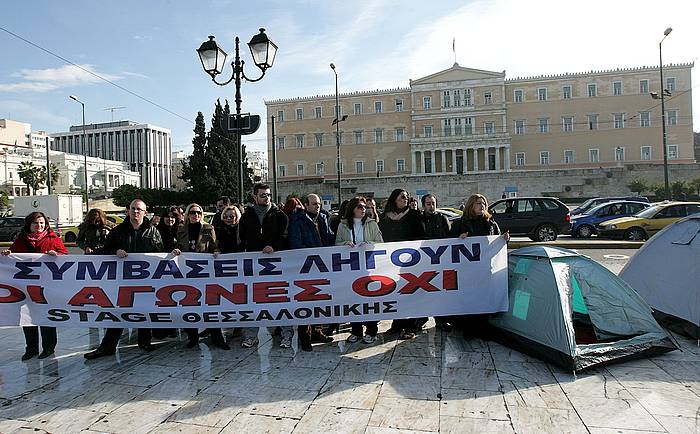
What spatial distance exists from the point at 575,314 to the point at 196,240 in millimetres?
4577

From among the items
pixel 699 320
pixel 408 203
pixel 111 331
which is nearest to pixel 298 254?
pixel 408 203

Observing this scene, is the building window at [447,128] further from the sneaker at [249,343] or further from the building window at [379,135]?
the sneaker at [249,343]

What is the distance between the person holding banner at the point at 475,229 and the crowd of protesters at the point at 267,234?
1cm

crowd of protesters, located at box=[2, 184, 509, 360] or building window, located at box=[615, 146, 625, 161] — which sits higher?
building window, located at box=[615, 146, 625, 161]

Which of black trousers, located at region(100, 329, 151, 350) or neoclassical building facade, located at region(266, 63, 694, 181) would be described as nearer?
black trousers, located at region(100, 329, 151, 350)

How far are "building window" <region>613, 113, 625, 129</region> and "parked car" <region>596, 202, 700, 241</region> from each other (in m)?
52.5

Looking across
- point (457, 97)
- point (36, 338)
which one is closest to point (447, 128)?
point (457, 97)

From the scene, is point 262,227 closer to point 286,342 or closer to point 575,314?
point 286,342

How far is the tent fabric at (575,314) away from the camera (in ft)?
15.0

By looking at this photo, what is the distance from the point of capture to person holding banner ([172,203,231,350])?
18.2 feet

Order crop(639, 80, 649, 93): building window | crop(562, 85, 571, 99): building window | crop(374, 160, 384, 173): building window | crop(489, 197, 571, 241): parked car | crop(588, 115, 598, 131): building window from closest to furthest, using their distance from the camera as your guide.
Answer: crop(489, 197, 571, 241): parked car
crop(639, 80, 649, 93): building window
crop(588, 115, 598, 131): building window
crop(562, 85, 571, 99): building window
crop(374, 160, 384, 173): building window

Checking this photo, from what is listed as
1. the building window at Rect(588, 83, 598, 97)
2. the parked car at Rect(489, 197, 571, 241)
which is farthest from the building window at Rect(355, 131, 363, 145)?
the parked car at Rect(489, 197, 571, 241)

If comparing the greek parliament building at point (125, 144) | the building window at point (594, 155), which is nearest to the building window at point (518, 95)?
the building window at point (594, 155)

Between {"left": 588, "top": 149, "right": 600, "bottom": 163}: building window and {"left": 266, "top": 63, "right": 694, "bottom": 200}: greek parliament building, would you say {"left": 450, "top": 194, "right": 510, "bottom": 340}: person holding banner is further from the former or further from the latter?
{"left": 588, "top": 149, "right": 600, "bottom": 163}: building window
